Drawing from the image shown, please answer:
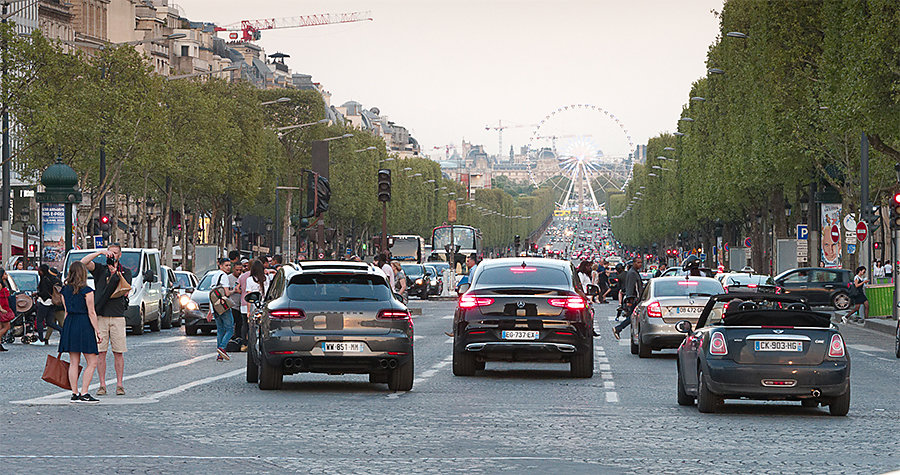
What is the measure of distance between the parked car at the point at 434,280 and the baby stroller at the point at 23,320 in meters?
39.5

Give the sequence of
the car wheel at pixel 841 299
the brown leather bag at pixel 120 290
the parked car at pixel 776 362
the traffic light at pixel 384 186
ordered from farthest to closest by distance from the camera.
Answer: the car wheel at pixel 841 299 → the traffic light at pixel 384 186 → the brown leather bag at pixel 120 290 → the parked car at pixel 776 362

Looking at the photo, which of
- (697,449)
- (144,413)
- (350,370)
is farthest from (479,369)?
(697,449)

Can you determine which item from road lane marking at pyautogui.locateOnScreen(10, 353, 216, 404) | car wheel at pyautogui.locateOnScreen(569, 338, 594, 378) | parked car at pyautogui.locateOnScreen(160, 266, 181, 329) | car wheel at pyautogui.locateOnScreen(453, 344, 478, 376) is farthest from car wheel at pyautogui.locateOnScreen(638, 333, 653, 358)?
parked car at pyautogui.locateOnScreen(160, 266, 181, 329)

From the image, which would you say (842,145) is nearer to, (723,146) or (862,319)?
(862,319)

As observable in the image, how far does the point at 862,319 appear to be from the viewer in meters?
48.8

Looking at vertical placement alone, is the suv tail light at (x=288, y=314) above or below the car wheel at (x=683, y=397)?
above

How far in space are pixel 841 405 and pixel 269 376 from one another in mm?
6899

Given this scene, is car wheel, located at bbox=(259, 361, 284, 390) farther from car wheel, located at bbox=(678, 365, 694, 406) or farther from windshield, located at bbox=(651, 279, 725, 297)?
windshield, located at bbox=(651, 279, 725, 297)

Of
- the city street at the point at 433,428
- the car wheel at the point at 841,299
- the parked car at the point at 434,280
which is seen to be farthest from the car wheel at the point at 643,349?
the parked car at the point at 434,280

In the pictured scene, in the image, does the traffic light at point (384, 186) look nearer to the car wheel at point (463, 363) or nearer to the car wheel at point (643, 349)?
the car wheel at point (643, 349)

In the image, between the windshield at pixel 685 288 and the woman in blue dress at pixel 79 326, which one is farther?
the windshield at pixel 685 288

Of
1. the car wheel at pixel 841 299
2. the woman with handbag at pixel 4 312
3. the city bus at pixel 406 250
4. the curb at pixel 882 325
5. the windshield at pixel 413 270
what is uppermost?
the city bus at pixel 406 250

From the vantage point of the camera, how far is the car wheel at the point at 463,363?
24.5 meters

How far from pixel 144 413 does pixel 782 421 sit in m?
6.35
